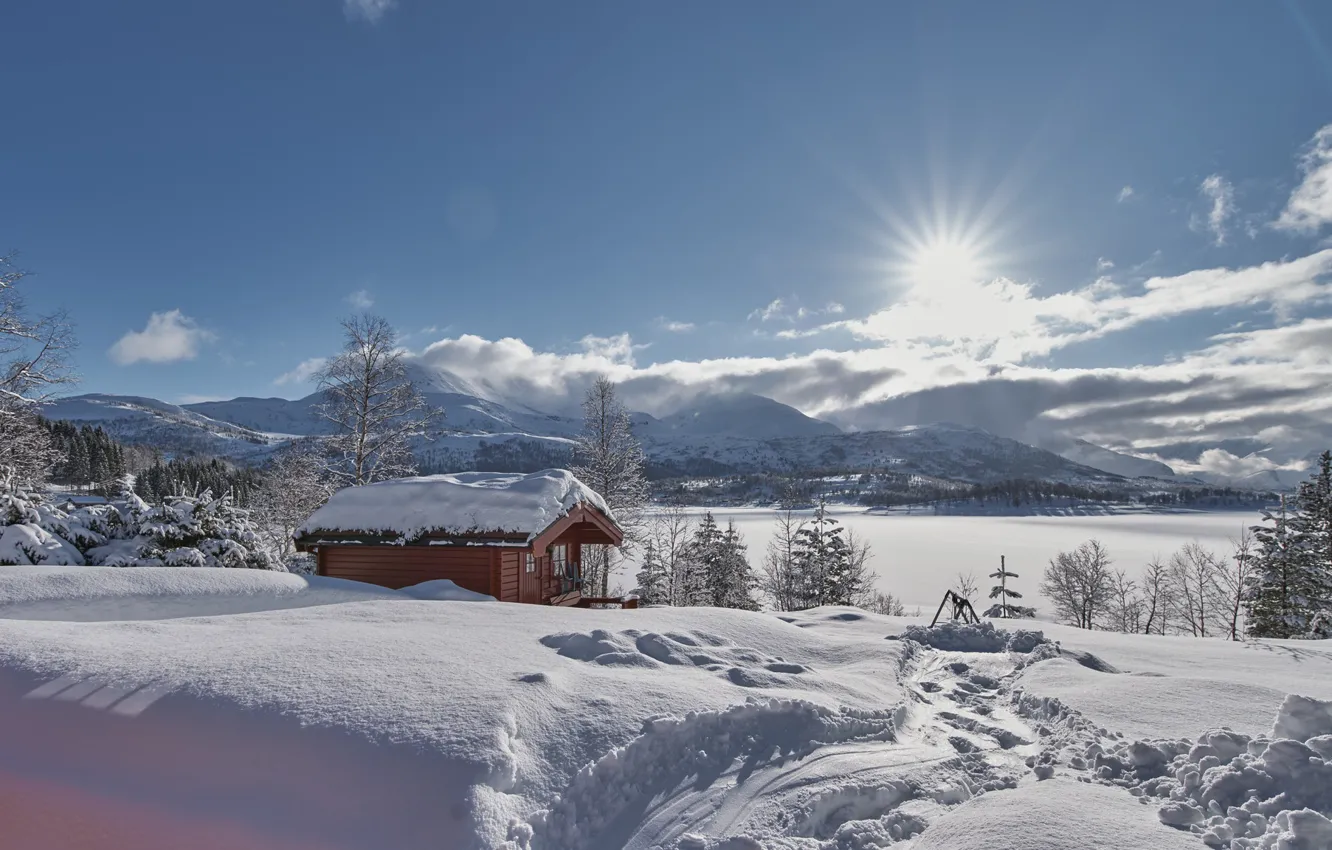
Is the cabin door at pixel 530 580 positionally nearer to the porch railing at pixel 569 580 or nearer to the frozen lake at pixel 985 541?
the porch railing at pixel 569 580

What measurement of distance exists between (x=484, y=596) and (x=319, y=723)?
8.43m

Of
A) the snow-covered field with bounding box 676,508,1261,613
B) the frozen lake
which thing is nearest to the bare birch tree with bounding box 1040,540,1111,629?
the frozen lake

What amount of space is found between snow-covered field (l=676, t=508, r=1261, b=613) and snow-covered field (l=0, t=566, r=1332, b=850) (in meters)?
40.9

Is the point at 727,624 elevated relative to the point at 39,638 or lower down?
lower down

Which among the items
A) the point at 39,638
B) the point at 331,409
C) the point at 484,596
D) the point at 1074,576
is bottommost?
the point at 1074,576

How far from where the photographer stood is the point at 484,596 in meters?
12.8

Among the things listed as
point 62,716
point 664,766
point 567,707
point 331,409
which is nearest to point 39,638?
point 62,716

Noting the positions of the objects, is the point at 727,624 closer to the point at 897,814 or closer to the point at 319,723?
the point at 897,814

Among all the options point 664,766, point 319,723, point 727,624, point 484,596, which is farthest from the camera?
point 484,596

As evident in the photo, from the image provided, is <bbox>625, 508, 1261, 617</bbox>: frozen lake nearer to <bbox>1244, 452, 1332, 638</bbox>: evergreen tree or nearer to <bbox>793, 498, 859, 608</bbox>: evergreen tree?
<bbox>793, 498, 859, 608</bbox>: evergreen tree

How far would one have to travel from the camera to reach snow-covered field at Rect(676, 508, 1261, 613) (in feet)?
222

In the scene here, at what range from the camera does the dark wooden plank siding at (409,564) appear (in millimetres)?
13195

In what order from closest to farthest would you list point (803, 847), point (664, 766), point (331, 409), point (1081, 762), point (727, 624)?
point (803, 847), point (664, 766), point (1081, 762), point (727, 624), point (331, 409)

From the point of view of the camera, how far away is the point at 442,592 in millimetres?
12141
